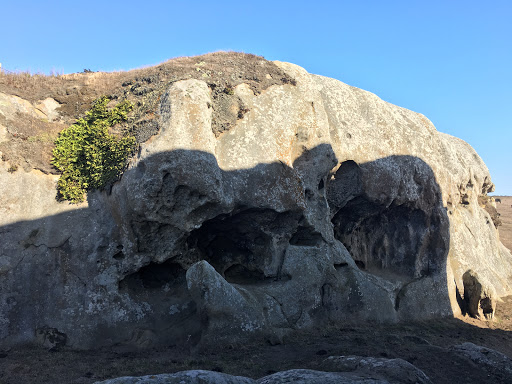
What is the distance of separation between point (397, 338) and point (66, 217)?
10.2 meters

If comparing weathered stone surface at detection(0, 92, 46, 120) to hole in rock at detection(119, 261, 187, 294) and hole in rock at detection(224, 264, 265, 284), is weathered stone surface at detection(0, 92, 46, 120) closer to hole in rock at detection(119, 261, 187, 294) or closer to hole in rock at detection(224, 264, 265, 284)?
hole in rock at detection(119, 261, 187, 294)

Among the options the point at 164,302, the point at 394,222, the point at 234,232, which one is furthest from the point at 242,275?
the point at 394,222

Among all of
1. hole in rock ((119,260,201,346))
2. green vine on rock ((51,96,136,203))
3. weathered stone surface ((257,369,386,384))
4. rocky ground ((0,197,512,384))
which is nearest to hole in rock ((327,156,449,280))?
rocky ground ((0,197,512,384))

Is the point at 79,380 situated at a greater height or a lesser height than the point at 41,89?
lesser

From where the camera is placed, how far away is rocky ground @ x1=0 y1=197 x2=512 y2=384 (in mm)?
9477

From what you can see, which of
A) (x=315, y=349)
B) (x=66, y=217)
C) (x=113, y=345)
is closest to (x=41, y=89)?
(x=66, y=217)

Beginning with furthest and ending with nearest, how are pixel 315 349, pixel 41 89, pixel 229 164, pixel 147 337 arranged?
pixel 41 89 < pixel 229 164 < pixel 147 337 < pixel 315 349

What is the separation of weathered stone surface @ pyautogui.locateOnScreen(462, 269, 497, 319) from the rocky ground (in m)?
6.09

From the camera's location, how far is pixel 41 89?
50.4ft

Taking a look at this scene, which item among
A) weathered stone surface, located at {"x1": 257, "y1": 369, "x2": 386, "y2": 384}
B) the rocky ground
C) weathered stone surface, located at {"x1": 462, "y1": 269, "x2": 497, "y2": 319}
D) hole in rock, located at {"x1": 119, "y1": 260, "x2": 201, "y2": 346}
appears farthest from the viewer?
weathered stone surface, located at {"x1": 462, "y1": 269, "x2": 497, "y2": 319}

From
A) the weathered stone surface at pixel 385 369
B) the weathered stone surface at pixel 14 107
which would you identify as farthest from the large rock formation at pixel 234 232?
the weathered stone surface at pixel 385 369

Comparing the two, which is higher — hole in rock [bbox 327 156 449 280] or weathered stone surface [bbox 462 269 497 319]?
hole in rock [bbox 327 156 449 280]

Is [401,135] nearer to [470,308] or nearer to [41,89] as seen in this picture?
[470,308]

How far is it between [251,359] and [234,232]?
16.9 ft
